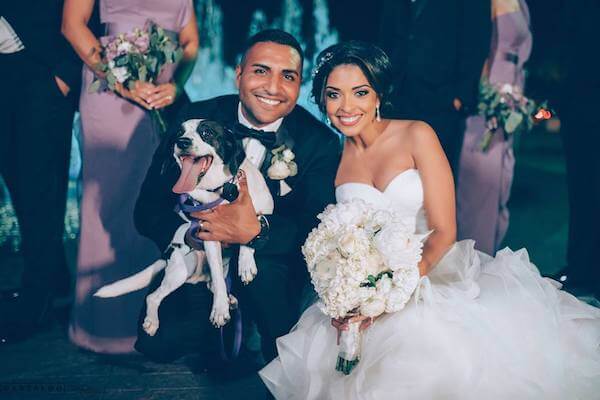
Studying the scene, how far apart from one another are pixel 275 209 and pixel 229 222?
0.30m

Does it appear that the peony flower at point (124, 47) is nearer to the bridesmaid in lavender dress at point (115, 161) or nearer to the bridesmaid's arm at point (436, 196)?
the bridesmaid in lavender dress at point (115, 161)

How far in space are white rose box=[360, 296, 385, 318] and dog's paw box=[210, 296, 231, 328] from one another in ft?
2.18

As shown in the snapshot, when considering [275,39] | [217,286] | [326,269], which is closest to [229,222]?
[217,286]

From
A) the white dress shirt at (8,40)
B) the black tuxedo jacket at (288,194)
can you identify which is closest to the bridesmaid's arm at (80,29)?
the white dress shirt at (8,40)

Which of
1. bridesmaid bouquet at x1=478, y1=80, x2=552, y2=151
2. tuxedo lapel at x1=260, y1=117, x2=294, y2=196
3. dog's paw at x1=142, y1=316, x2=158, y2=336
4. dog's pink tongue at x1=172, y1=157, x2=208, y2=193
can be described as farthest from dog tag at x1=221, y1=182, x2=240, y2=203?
bridesmaid bouquet at x1=478, y1=80, x2=552, y2=151

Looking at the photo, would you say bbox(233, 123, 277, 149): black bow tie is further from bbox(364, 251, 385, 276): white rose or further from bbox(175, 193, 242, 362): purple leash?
bbox(364, 251, 385, 276): white rose

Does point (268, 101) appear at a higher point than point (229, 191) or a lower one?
higher

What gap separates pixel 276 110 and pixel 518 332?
1.36 meters

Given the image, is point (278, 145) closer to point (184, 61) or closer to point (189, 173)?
point (189, 173)

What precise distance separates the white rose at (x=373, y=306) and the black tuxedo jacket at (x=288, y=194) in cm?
67

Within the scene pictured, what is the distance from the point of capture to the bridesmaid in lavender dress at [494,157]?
3.25m

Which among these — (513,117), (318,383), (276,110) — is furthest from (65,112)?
(513,117)

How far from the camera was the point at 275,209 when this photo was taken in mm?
2564

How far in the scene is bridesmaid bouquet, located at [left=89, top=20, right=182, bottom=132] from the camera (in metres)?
2.70
